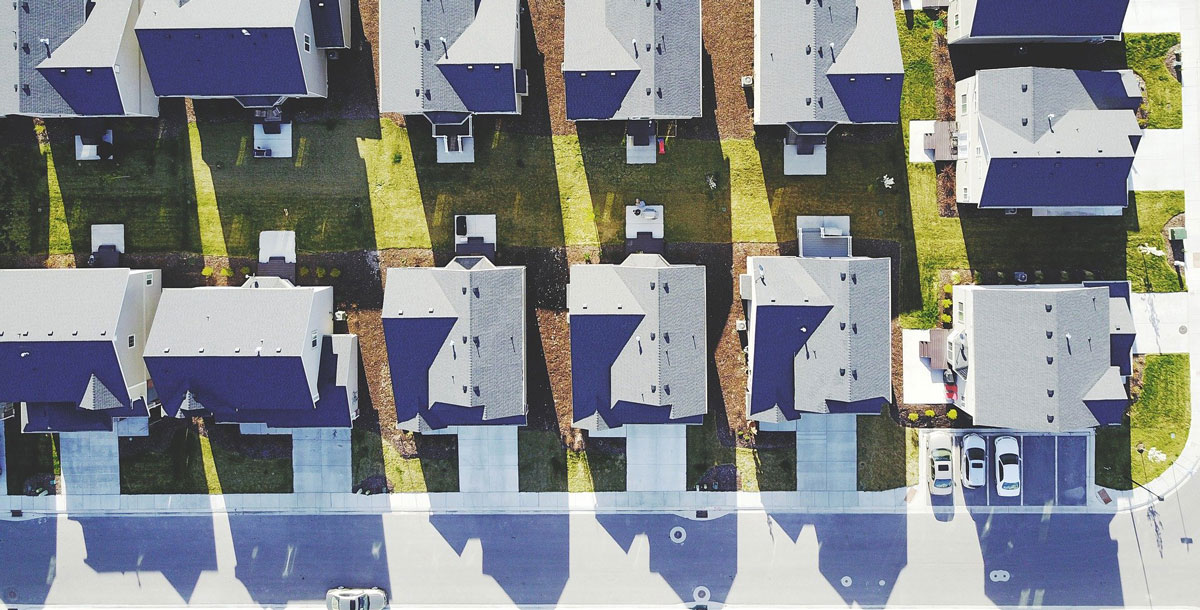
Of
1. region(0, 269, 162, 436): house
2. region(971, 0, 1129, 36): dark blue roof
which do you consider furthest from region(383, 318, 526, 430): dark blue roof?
region(971, 0, 1129, 36): dark blue roof

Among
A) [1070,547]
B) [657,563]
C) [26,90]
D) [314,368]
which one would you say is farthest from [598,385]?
[26,90]

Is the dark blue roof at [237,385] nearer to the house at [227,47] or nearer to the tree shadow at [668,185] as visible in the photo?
the house at [227,47]

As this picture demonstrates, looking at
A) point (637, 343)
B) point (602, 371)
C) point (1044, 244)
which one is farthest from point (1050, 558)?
point (602, 371)

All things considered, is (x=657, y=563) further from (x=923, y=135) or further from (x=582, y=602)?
(x=923, y=135)

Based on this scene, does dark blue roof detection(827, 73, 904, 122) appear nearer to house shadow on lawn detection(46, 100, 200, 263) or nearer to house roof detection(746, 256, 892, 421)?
house roof detection(746, 256, 892, 421)

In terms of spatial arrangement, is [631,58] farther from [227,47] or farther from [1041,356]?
[1041,356]

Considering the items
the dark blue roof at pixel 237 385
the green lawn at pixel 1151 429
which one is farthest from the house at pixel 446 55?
the green lawn at pixel 1151 429
